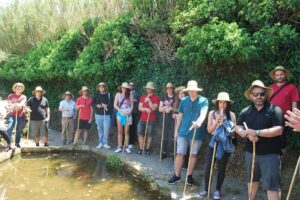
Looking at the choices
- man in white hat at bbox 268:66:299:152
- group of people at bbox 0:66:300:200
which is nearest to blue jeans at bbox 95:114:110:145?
group of people at bbox 0:66:300:200

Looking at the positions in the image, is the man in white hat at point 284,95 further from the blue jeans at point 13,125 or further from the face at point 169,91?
the blue jeans at point 13,125

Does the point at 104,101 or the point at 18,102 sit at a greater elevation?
the point at 104,101

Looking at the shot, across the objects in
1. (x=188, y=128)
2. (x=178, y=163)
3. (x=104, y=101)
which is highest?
(x=104, y=101)

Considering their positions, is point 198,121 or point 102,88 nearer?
point 198,121

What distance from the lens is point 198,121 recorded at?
677 centimetres

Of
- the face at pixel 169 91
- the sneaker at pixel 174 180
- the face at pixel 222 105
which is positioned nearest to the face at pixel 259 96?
the face at pixel 222 105

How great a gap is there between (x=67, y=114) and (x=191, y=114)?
18.6 feet

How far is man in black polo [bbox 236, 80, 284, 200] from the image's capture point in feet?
17.2

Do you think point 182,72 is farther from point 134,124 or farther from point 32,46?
point 32,46

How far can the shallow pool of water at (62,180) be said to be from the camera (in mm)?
7084

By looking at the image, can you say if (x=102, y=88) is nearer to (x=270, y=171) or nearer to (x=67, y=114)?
(x=67, y=114)

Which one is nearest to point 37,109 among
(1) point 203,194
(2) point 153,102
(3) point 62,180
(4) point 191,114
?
(3) point 62,180

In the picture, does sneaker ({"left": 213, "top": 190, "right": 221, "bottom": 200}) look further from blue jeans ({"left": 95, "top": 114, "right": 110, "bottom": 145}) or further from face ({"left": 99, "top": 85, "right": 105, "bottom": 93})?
face ({"left": 99, "top": 85, "right": 105, "bottom": 93})

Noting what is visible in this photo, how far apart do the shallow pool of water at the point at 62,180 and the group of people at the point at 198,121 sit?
1.00 m
